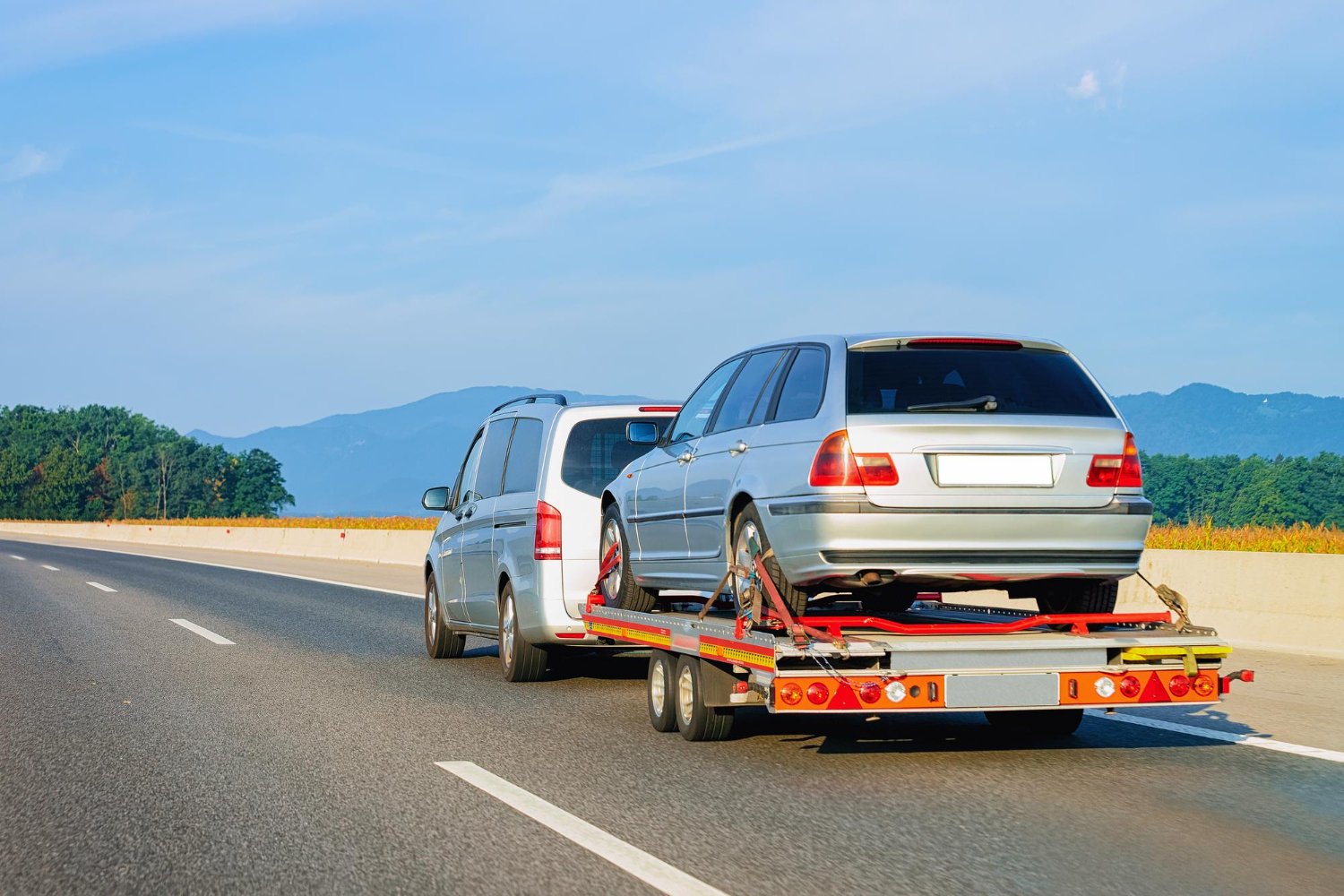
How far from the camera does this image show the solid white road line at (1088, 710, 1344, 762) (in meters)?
7.06

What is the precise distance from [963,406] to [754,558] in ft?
4.02

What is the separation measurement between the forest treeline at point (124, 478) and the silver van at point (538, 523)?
501 feet

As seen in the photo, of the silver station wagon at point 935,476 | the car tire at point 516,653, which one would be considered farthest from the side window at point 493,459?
the silver station wagon at point 935,476

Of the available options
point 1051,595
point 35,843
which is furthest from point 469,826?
point 1051,595

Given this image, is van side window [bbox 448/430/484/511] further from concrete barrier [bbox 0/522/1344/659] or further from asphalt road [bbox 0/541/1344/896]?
concrete barrier [bbox 0/522/1344/659]

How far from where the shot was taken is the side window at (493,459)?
436 inches

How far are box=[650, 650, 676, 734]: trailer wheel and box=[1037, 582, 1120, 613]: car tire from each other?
2015 mm


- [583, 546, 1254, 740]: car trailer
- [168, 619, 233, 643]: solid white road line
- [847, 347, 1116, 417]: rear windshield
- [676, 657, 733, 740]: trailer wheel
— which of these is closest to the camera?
[583, 546, 1254, 740]: car trailer

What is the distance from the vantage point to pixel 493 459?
448 inches

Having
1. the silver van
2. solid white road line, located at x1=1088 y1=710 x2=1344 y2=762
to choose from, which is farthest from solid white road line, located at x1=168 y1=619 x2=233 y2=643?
solid white road line, located at x1=1088 y1=710 x2=1344 y2=762

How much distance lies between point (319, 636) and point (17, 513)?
531 ft

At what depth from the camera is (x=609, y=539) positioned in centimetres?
Result: 931

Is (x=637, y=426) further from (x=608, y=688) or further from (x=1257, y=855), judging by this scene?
(x=1257, y=855)

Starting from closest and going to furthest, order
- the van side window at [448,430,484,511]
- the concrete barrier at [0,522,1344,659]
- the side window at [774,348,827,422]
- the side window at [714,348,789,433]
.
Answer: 1. the side window at [774,348,827,422]
2. the side window at [714,348,789,433]
3. the concrete barrier at [0,522,1344,659]
4. the van side window at [448,430,484,511]
